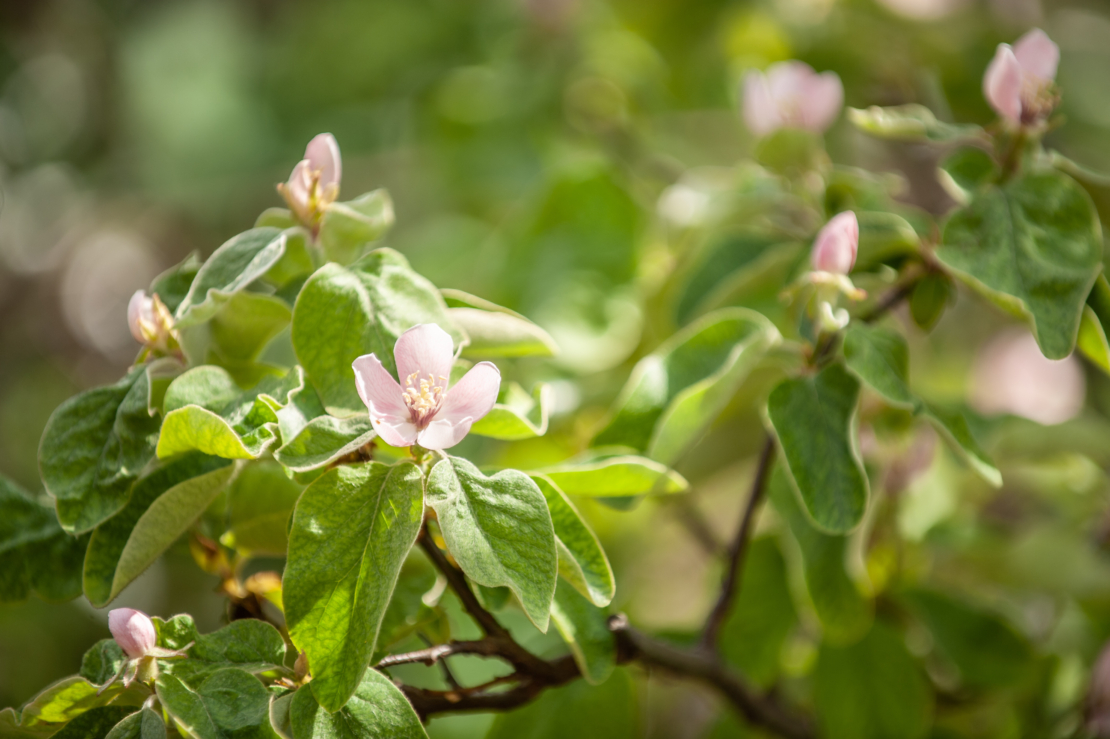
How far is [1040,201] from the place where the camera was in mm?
498

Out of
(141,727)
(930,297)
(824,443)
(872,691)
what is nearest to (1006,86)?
(930,297)

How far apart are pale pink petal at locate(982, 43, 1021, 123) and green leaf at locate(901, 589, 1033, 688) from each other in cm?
41

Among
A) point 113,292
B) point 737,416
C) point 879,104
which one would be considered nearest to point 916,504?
point 737,416

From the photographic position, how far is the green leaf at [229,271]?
1.35ft

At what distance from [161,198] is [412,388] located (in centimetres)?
147

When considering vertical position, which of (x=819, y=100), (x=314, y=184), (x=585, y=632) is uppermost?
(x=314, y=184)

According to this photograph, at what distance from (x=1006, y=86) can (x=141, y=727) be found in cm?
57

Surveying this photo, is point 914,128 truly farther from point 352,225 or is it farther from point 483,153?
point 483,153

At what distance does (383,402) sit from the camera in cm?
38

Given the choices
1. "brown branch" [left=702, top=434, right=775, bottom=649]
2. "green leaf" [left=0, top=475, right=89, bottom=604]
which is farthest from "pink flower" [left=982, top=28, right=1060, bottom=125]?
"green leaf" [left=0, top=475, right=89, bottom=604]

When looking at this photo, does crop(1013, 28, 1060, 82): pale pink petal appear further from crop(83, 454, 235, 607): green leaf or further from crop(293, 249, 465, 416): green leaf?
crop(83, 454, 235, 607): green leaf

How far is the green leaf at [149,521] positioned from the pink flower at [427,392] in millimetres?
96

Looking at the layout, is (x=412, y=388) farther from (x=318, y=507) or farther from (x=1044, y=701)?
(x=1044, y=701)

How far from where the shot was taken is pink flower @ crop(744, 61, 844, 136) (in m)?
0.66
